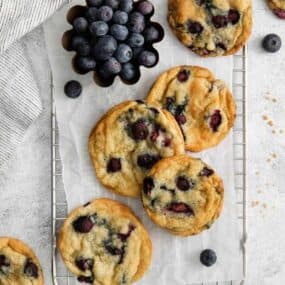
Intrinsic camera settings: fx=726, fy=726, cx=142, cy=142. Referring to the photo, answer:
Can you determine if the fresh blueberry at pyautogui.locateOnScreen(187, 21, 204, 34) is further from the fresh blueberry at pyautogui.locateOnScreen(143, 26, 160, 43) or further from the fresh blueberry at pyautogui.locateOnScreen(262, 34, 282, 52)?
the fresh blueberry at pyautogui.locateOnScreen(262, 34, 282, 52)

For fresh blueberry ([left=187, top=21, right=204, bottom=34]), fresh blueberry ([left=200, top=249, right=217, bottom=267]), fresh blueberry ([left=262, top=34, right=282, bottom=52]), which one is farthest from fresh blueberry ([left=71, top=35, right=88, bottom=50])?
fresh blueberry ([left=200, top=249, right=217, bottom=267])

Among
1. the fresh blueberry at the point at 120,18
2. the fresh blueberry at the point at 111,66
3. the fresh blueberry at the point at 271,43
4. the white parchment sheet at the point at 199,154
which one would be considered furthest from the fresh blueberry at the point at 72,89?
the fresh blueberry at the point at 271,43

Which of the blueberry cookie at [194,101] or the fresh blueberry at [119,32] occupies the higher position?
the fresh blueberry at [119,32]

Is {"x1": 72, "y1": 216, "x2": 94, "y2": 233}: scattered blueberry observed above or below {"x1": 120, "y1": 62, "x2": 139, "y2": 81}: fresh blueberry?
below

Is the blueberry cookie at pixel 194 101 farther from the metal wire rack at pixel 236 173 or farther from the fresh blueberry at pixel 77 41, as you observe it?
the fresh blueberry at pixel 77 41

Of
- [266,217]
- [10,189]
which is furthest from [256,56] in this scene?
[10,189]

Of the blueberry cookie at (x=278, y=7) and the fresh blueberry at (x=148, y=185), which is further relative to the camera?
the blueberry cookie at (x=278, y=7)
